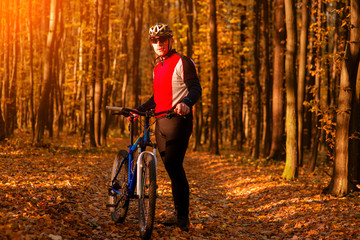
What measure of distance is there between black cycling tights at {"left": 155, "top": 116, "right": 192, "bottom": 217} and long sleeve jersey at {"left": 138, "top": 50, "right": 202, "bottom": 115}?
25 cm

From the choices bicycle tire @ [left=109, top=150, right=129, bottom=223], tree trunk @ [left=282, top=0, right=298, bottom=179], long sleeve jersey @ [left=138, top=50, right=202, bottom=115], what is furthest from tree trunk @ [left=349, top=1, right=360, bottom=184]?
bicycle tire @ [left=109, top=150, right=129, bottom=223]

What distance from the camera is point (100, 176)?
31.2 ft

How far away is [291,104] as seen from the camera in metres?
10.2

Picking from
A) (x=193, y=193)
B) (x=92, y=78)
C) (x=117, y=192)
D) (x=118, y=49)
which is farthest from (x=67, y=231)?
(x=118, y=49)

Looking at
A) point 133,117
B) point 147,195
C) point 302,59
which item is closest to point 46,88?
point 302,59

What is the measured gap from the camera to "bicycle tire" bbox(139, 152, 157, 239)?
4.30 meters

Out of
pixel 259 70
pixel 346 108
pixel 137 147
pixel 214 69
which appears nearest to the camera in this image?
pixel 137 147

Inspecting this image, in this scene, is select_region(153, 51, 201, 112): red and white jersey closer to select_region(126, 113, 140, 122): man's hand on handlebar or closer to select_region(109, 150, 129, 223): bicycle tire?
select_region(126, 113, 140, 122): man's hand on handlebar

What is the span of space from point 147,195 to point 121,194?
0.67 metres

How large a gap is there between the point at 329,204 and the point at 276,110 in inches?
314

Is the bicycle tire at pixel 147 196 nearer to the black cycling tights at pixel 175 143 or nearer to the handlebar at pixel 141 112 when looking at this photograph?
the black cycling tights at pixel 175 143

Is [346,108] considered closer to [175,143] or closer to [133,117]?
[175,143]

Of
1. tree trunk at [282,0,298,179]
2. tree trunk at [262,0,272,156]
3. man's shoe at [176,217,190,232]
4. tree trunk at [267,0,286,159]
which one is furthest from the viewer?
tree trunk at [262,0,272,156]

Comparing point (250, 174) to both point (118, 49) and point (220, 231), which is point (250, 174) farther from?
point (118, 49)
